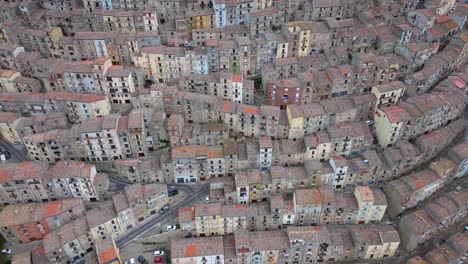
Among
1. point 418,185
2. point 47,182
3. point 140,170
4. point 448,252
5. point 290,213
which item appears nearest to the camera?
point 448,252

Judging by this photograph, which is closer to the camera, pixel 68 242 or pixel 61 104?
pixel 68 242

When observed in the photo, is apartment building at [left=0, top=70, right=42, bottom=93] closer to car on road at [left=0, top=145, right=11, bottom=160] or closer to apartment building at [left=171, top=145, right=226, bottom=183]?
car on road at [left=0, top=145, right=11, bottom=160]

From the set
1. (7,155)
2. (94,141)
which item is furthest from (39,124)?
(94,141)

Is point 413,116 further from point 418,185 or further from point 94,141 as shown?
point 94,141

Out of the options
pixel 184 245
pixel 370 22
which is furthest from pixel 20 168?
pixel 370 22

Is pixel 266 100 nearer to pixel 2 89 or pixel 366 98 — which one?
pixel 366 98

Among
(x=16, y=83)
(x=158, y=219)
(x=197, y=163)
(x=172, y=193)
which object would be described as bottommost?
(x=158, y=219)
